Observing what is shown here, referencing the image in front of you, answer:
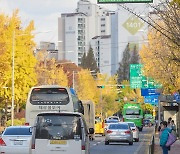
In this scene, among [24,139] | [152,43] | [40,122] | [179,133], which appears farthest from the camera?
[152,43]

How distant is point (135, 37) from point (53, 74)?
91825 mm

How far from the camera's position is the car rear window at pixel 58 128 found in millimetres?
21125

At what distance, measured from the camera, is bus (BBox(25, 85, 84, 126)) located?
112ft

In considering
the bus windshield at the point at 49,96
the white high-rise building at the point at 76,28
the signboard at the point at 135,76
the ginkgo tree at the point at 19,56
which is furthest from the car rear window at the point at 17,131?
the white high-rise building at the point at 76,28

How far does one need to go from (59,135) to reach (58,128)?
0.22 metres

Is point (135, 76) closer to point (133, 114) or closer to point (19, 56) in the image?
point (133, 114)

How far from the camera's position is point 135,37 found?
175 meters

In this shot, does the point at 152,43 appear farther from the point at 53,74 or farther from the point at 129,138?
the point at 53,74

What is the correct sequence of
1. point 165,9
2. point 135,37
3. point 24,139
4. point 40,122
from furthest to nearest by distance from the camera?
1. point 135,37
2. point 24,139
3. point 165,9
4. point 40,122

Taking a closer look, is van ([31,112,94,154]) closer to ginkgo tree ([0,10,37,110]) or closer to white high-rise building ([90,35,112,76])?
ginkgo tree ([0,10,37,110])

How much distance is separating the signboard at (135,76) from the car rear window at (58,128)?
53562 mm

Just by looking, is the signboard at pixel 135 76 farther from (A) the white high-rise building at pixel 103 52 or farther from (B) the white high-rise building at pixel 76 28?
(B) the white high-rise building at pixel 76 28

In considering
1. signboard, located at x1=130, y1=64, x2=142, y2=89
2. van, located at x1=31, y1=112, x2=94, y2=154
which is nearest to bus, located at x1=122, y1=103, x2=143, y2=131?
signboard, located at x1=130, y1=64, x2=142, y2=89

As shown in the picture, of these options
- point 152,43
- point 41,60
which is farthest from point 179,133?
point 41,60
